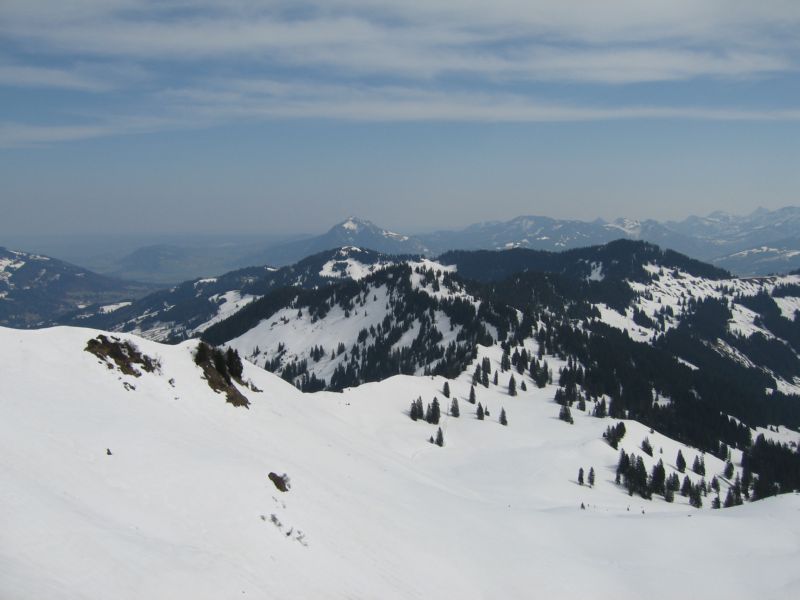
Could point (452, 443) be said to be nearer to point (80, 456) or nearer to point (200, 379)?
point (200, 379)

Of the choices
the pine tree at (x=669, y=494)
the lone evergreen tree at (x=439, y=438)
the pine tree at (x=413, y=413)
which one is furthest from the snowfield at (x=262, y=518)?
the pine tree at (x=413, y=413)

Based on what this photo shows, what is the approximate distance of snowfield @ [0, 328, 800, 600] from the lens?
19.0 m

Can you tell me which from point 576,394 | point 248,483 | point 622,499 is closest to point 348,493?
point 248,483

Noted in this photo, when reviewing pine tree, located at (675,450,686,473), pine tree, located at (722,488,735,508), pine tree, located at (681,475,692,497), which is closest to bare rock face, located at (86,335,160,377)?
pine tree, located at (681,475,692,497)

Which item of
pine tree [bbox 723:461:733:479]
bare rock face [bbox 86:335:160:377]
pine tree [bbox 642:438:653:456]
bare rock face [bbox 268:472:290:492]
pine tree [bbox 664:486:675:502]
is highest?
bare rock face [bbox 86:335:160:377]

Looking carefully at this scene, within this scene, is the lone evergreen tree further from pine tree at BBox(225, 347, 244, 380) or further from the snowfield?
pine tree at BBox(225, 347, 244, 380)

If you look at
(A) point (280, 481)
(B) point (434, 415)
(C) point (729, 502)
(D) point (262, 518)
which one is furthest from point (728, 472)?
(D) point (262, 518)

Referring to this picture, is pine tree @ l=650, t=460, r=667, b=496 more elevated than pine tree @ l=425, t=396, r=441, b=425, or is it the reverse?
pine tree @ l=425, t=396, r=441, b=425

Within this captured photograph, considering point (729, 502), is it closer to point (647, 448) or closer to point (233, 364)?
point (647, 448)

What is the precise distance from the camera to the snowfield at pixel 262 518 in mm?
18953

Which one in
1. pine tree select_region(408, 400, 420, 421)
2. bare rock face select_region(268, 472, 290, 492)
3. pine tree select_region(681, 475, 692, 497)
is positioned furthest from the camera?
pine tree select_region(408, 400, 420, 421)

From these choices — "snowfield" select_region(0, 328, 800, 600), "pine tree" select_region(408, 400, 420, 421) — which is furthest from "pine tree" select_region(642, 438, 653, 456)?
"snowfield" select_region(0, 328, 800, 600)

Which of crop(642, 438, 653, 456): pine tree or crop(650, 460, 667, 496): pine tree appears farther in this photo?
crop(642, 438, 653, 456): pine tree

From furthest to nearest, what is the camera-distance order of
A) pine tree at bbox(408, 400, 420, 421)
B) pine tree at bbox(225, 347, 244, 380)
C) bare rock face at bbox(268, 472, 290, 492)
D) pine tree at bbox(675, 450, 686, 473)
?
pine tree at bbox(408, 400, 420, 421)
pine tree at bbox(675, 450, 686, 473)
pine tree at bbox(225, 347, 244, 380)
bare rock face at bbox(268, 472, 290, 492)
